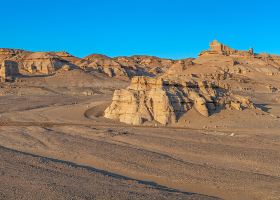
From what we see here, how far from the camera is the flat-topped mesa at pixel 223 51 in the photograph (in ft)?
255

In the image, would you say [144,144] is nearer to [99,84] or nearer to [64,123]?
[64,123]

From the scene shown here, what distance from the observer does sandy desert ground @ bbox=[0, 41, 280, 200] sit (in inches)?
409

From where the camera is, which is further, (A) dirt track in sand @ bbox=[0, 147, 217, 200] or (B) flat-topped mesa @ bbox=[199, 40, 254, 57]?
(B) flat-topped mesa @ bbox=[199, 40, 254, 57]

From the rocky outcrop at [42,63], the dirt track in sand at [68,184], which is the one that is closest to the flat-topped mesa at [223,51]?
the rocky outcrop at [42,63]

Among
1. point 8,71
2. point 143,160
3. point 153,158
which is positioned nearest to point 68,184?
point 143,160

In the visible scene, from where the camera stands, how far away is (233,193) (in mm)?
10602

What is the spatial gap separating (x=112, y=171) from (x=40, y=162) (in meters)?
2.38

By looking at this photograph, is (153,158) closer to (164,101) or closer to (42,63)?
(164,101)

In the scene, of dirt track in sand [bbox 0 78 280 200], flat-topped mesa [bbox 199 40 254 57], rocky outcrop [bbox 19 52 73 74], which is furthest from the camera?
flat-topped mesa [bbox 199 40 254 57]

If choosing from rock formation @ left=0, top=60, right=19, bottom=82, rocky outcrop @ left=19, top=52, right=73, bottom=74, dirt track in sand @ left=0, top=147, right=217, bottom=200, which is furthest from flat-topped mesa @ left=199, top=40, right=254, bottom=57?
dirt track in sand @ left=0, top=147, right=217, bottom=200

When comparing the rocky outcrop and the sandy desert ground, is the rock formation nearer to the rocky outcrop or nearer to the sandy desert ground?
the rocky outcrop

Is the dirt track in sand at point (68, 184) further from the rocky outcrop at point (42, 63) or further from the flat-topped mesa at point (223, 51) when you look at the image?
the flat-topped mesa at point (223, 51)

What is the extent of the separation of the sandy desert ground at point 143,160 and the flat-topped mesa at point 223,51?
52.6 meters

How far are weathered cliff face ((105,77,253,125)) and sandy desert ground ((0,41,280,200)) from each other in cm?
69
